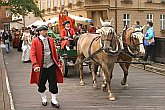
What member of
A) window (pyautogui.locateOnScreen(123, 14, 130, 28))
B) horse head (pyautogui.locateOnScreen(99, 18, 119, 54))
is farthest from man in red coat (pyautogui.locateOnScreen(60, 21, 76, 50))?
window (pyautogui.locateOnScreen(123, 14, 130, 28))

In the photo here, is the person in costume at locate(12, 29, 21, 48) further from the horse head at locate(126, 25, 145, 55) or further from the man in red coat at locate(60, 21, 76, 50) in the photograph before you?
the horse head at locate(126, 25, 145, 55)

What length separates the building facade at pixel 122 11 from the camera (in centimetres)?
3519

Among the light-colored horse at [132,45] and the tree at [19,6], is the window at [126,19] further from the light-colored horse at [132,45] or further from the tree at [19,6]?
the light-colored horse at [132,45]

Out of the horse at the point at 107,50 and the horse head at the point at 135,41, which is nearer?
the horse at the point at 107,50

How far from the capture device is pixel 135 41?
9.63m

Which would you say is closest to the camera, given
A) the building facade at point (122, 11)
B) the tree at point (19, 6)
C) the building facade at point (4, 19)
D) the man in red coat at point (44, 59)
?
the man in red coat at point (44, 59)

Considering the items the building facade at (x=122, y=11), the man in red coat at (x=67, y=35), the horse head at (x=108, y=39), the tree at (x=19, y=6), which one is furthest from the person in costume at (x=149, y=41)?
the building facade at (x=122, y=11)

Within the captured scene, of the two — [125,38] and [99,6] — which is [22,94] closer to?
[125,38]

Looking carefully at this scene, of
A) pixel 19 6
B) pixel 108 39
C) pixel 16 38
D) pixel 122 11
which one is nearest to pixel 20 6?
pixel 19 6

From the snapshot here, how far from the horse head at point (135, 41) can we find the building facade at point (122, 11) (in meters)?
23.3

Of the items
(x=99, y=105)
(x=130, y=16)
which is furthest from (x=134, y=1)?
(x=99, y=105)

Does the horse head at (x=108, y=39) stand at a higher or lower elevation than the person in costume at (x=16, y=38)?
higher

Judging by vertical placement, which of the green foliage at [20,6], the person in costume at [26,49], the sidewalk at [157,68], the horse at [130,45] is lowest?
the sidewalk at [157,68]

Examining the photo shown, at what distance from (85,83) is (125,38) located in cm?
234
